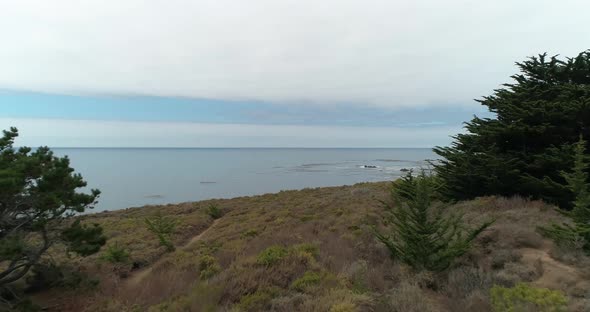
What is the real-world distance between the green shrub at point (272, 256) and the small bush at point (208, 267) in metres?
1.54

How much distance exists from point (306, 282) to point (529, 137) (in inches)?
479

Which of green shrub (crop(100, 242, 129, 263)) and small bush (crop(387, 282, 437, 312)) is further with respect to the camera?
green shrub (crop(100, 242, 129, 263))

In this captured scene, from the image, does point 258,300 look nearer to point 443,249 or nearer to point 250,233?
point 443,249

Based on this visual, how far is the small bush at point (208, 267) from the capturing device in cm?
970

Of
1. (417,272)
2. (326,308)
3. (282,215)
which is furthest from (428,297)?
(282,215)

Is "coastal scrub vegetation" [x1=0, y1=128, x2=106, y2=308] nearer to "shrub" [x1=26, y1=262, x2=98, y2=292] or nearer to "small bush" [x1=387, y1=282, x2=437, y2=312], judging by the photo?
"shrub" [x1=26, y1=262, x2=98, y2=292]

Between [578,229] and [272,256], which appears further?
[272,256]

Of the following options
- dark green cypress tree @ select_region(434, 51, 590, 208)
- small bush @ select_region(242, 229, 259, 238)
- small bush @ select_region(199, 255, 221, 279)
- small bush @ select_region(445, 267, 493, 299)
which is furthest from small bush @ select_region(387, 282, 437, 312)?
small bush @ select_region(242, 229, 259, 238)

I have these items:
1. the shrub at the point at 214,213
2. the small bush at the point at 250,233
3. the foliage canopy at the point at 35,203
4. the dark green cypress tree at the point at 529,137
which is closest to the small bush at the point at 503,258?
the dark green cypress tree at the point at 529,137

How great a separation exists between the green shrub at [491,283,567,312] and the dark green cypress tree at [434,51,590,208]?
8565mm

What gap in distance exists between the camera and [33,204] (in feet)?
33.4

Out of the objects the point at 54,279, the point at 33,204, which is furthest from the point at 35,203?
the point at 54,279

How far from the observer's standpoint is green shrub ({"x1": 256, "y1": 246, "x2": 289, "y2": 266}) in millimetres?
8739

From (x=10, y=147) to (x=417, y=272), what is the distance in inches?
481
